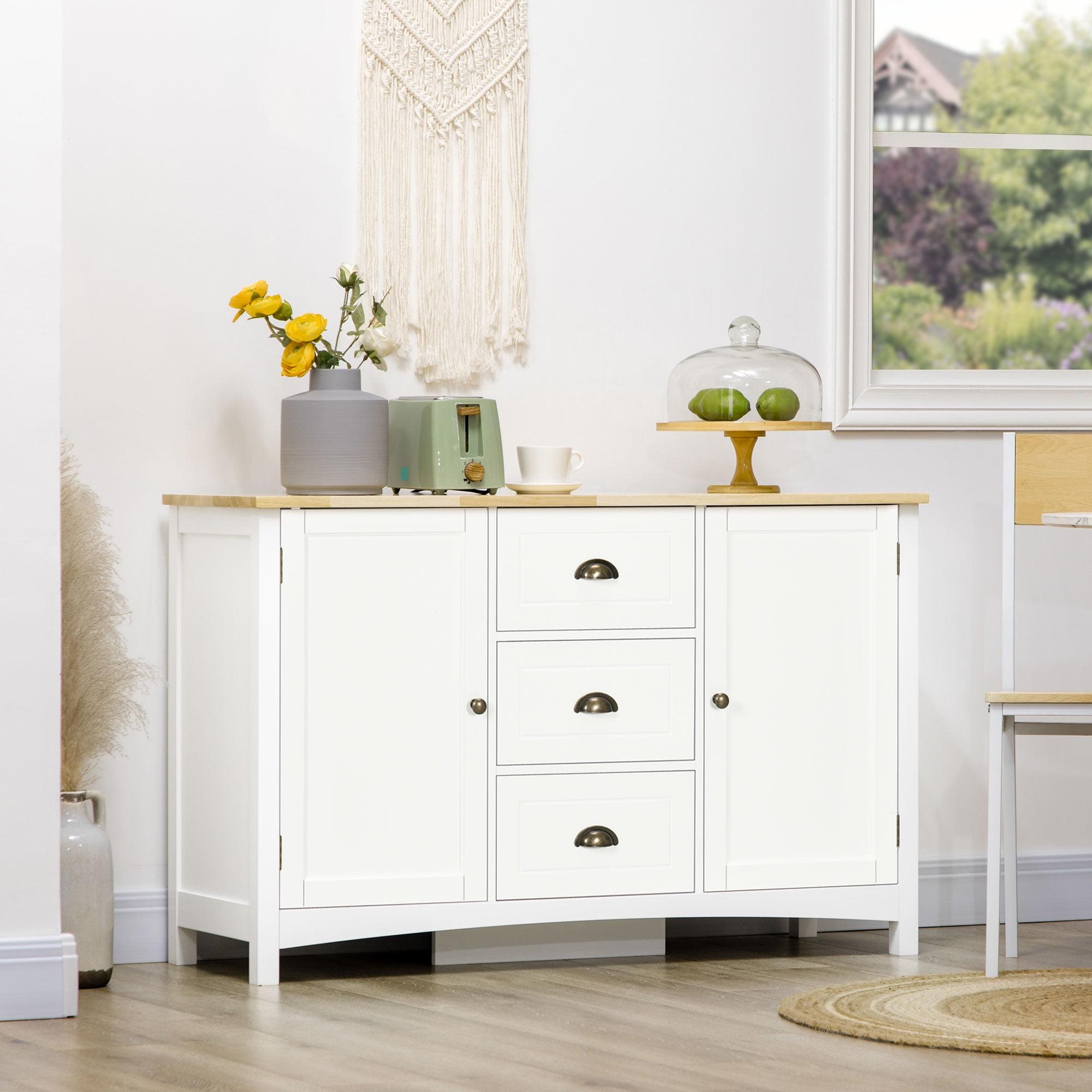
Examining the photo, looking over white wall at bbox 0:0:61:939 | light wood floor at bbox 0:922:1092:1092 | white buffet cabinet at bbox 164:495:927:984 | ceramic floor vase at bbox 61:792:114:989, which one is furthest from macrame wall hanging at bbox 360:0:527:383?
light wood floor at bbox 0:922:1092:1092

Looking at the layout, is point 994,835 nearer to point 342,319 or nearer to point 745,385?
point 745,385

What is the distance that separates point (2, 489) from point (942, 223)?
214 cm

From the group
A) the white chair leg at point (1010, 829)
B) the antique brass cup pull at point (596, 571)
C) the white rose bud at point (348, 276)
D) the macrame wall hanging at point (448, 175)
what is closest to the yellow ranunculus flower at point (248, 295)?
the white rose bud at point (348, 276)

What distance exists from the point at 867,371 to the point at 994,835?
1.01 meters

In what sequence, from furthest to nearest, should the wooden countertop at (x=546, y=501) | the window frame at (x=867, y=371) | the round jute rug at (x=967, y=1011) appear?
1. the window frame at (x=867, y=371)
2. the wooden countertop at (x=546, y=501)
3. the round jute rug at (x=967, y=1011)

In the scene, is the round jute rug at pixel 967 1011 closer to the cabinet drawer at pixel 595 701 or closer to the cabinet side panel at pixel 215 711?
the cabinet drawer at pixel 595 701

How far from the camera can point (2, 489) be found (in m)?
2.66

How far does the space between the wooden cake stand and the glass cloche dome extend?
0.02 meters

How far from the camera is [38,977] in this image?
2.66 meters

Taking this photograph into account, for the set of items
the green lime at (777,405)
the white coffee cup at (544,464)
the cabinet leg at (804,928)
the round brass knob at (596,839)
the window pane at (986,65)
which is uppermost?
the window pane at (986,65)

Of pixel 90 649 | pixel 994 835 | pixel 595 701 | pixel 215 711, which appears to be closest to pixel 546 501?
pixel 595 701

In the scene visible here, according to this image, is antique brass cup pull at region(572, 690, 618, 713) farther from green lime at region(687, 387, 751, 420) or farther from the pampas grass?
the pampas grass

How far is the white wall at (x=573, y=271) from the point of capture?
3168mm

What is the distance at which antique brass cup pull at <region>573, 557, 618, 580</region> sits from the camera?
117 inches
